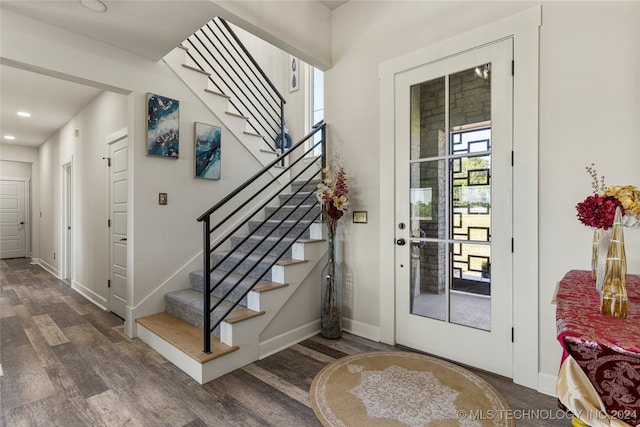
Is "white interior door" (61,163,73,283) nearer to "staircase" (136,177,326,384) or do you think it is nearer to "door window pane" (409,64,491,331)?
"staircase" (136,177,326,384)

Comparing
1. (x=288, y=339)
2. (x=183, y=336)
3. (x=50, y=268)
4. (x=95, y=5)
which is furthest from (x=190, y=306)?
(x=50, y=268)

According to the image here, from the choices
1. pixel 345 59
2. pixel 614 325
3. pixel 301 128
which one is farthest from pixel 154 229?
pixel 614 325

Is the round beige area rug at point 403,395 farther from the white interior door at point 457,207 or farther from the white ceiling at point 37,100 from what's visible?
the white ceiling at point 37,100

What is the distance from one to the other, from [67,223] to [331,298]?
5.13 metres

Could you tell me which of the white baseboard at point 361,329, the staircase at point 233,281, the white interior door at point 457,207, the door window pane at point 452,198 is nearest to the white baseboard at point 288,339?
the staircase at point 233,281

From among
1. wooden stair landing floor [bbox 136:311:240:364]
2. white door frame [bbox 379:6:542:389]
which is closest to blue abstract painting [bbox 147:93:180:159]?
wooden stair landing floor [bbox 136:311:240:364]

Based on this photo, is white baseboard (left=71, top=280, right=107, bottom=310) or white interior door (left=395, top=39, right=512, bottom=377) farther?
white baseboard (left=71, top=280, right=107, bottom=310)

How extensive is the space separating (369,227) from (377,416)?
5.11 feet

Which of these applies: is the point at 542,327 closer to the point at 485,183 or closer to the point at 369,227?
the point at 485,183

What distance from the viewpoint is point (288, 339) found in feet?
Result: 9.00

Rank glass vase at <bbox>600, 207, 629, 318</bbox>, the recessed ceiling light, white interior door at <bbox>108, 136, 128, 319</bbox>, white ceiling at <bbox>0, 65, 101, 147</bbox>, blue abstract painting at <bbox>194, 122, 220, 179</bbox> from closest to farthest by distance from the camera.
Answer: glass vase at <bbox>600, 207, 629, 318</bbox>, the recessed ceiling light, blue abstract painting at <bbox>194, 122, 220, 179</bbox>, white interior door at <bbox>108, 136, 128, 319</bbox>, white ceiling at <bbox>0, 65, 101, 147</bbox>

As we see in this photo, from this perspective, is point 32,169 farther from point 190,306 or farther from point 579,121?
point 579,121

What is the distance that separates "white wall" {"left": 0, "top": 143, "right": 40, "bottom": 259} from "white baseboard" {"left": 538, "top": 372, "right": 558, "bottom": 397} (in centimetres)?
962

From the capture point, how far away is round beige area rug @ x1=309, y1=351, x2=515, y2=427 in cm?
172
